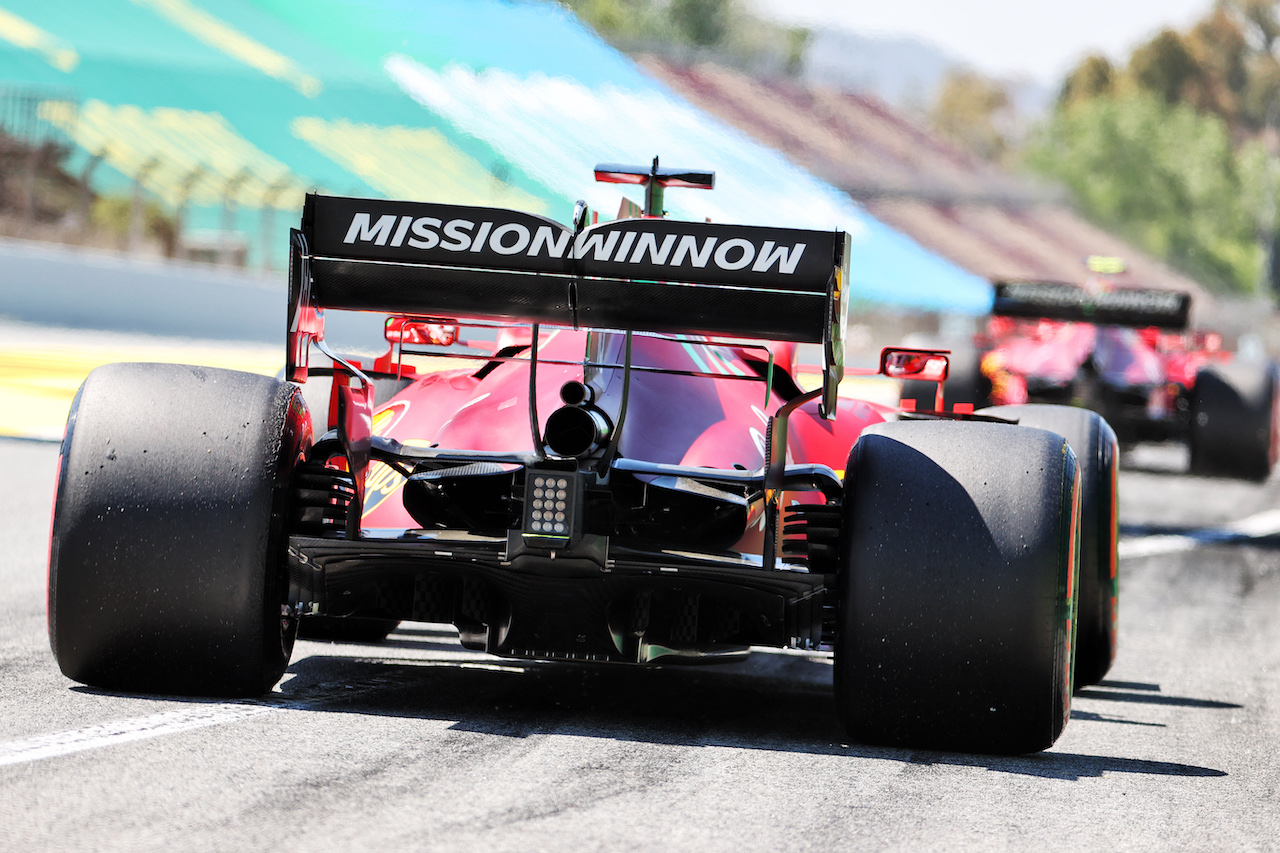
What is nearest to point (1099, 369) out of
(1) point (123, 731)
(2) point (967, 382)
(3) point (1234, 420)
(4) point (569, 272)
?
(3) point (1234, 420)

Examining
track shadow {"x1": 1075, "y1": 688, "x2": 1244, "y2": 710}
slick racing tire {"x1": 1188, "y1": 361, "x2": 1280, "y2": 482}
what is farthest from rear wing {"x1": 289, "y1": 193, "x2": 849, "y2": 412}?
slick racing tire {"x1": 1188, "y1": 361, "x2": 1280, "y2": 482}

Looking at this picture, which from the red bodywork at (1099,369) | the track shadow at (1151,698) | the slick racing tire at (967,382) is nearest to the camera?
the track shadow at (1151,698)

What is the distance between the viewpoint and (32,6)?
Result: 149 ft

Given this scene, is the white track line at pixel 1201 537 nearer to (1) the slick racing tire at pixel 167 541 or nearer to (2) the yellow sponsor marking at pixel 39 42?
(1) the slick racing tire at pixel 167 541

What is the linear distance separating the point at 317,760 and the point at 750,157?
133ft

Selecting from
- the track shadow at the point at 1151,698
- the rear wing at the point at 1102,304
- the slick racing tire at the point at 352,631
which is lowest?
the track shadow at the point at 1151,698

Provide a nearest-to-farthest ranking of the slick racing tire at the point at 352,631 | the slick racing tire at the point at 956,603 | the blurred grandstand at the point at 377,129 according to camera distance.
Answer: the slick racing tire at the point at 956,603
the slick racing tire at the point at 352,631
the blurred grandstand at the point at 377,129

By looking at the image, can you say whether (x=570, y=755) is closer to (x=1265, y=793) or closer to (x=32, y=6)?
(x=1265, y=793)

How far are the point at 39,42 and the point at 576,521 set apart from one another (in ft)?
140

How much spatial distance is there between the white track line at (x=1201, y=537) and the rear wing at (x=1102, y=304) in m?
2.75

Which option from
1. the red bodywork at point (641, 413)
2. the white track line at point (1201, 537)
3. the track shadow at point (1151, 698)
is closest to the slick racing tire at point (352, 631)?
the red bodywork at point (641, 413)

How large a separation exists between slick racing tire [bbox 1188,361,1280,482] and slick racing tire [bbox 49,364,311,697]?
14.9 m

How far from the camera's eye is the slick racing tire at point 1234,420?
18172 millimetres

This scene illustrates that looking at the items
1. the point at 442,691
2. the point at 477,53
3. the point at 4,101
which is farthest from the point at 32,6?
the point at 442,691
